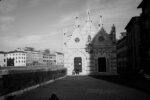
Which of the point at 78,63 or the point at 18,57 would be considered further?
the point at 18,57

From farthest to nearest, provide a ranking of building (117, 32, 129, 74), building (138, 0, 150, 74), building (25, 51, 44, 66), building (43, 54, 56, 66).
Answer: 1. building (43, 54, 56, 66)
2. building (25, 51, 44, 66)
3. building (117, 32, 129, 74)
4. building (138, 0, 150, 74)

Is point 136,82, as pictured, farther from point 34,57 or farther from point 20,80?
point 34,57

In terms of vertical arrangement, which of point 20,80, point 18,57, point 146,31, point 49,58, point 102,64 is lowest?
point 20,80

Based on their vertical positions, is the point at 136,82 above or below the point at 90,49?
below

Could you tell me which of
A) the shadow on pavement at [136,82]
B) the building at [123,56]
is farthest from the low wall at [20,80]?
the building at [123,56]

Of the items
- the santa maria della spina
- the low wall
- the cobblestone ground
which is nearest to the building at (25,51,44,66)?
the santa maria della spina

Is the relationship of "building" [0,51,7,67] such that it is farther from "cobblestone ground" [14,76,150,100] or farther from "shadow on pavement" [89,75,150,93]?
"cobblestone ground" [14,76,150,100]

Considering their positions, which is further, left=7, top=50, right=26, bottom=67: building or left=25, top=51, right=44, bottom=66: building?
left=25, top=51, right=44, bottom=66: building

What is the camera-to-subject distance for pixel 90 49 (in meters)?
42.2

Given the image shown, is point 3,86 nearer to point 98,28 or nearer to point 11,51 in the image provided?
point 98,28

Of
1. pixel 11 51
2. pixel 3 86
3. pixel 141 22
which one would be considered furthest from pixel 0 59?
pixel 3 86

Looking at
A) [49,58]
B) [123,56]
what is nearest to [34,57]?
[49,58]

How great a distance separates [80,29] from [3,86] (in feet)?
105

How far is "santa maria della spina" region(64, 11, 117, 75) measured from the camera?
41594 mm
